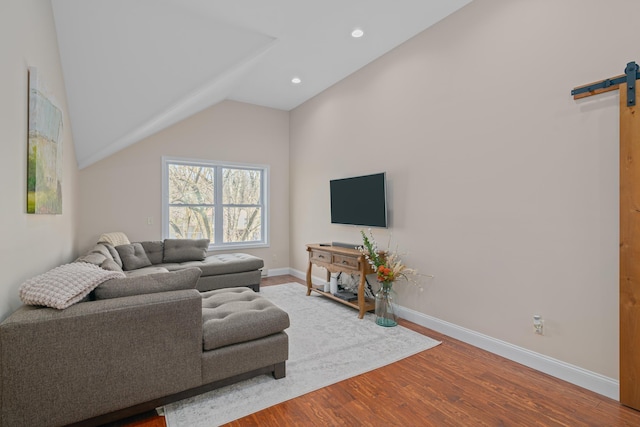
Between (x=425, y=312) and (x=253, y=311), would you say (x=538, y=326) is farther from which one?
(x=253, y=311)

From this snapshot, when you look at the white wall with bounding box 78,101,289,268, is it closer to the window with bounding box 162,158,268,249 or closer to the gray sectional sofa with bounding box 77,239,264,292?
the window with bounding box 162,158,268,249


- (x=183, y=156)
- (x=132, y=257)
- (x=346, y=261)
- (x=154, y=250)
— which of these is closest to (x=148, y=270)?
(x=132, y=257)

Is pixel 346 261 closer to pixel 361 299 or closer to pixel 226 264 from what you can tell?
pixel 361 299

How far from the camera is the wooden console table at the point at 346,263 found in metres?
3.62

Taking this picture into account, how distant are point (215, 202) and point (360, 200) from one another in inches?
111

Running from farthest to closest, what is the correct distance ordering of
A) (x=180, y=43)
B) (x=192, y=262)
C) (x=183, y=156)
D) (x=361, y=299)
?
(x=183, y=156)
(x=192, y=262)
(x=361, y=299)
(x=180, y=43)

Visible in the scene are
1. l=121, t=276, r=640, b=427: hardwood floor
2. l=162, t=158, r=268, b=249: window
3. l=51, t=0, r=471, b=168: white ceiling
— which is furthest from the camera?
l=162, t=158, r=268, b=249: window

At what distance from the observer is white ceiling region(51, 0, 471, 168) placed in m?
2.57

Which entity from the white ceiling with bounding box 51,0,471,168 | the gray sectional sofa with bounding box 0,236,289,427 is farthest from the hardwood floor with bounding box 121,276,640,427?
the white ceiling with bounding box 51,0,471,168

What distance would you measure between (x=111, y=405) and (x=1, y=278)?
2.87ft

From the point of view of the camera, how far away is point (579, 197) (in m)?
2.24

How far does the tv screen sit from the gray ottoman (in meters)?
1.93

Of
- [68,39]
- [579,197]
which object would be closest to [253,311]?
[579,197]

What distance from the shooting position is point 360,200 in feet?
13.5
